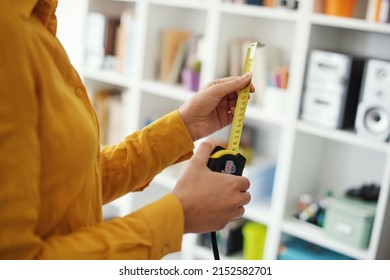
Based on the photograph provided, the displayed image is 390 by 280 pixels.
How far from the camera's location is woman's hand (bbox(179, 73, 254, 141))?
3.62 feet

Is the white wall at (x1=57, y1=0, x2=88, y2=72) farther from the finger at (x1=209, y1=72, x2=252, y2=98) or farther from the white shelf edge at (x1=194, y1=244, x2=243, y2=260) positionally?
the finger at (x1=209, y1=72, x2=252, y2=98)

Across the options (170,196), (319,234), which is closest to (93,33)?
(319,234)

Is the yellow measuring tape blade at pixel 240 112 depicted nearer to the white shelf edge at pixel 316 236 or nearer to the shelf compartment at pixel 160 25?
the white shelf edge at pixel 316 236

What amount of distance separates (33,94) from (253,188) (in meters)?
1.80

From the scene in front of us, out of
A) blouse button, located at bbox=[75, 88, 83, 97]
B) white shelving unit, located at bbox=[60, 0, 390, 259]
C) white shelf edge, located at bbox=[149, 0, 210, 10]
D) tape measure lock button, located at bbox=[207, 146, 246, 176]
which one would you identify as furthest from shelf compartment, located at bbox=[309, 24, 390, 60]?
blouse button, located at bbox=[75, 88, 83, 97]

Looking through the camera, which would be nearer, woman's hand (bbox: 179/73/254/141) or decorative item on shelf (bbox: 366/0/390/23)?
woman's hand (bbox: 179/73/254/141)

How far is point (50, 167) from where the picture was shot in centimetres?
74

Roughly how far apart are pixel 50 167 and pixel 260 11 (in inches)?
62.7

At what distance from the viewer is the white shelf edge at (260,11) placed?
2.09 m

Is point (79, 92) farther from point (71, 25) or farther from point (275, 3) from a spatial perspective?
point (71, 25)

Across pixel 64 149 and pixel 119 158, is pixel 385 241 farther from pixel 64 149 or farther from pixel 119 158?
pixel 64 149

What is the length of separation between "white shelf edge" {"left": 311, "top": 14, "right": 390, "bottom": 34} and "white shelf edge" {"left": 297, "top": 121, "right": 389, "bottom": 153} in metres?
0.40

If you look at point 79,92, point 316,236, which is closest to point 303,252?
point 316,236

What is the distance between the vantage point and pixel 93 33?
276 centimetres
